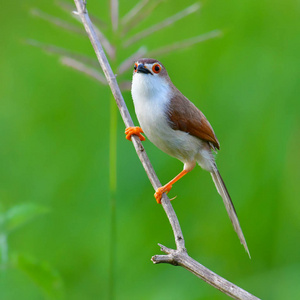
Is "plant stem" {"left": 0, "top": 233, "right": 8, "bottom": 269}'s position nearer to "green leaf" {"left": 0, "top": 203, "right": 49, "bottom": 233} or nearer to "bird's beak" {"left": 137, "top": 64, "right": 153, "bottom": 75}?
"green leaf" {"left": 0, "top": 203, "right": 49, "bottom": 233}

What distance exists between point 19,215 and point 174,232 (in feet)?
2.29

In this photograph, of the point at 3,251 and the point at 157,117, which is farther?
the point at 157,117

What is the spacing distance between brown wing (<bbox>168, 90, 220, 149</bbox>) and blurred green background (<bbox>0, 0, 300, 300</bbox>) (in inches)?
35.3

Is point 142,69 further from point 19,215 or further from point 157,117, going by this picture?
point 19,215

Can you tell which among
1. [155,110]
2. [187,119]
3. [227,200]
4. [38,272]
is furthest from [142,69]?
[38,272]

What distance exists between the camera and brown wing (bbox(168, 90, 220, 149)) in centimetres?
294

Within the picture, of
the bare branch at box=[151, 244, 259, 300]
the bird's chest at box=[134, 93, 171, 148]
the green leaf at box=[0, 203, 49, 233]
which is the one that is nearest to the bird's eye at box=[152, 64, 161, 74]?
the bird's chest at box=[134, 93, 171, 148]

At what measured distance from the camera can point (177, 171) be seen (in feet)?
13.1

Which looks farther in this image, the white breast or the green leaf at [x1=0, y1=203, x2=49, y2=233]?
the white breast

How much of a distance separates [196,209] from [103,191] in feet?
2.24

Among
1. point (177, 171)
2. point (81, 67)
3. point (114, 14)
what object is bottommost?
point (177, 171)

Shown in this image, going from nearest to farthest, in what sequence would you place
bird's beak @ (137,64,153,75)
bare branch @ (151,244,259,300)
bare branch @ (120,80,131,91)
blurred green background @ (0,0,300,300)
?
1. bare branch @ (151,244,259,300)
2. bare branch @ (120,80,131,91)
3. bird's beak @ (137,64,153,75)
4. blurred green background @ (0,0,300,300)

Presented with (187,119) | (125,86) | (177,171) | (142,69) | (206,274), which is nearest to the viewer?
(206,274)

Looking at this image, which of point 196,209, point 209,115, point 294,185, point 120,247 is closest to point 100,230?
point 120,247
